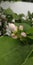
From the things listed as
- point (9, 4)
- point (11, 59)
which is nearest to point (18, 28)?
point (11, 59)

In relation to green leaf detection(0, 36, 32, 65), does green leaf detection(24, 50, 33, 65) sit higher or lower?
lower

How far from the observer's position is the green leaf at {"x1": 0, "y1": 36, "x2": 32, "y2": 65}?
0.35 m

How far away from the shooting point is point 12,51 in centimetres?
38

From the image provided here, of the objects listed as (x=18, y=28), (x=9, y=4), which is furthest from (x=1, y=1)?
(x=18, y=28)

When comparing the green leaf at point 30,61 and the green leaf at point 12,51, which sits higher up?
the green leaf at point 12,51

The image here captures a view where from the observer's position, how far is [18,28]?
46cm

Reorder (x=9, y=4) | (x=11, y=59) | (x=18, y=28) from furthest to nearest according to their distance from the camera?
(x=9, y=4) → (x=18, y=28) → (x=11, y=59)

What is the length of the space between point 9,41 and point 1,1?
9.31 ft

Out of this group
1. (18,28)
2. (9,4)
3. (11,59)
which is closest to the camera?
(11,59)

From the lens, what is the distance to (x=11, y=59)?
14.0 inches

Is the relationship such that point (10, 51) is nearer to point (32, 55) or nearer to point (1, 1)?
point (32, 55)

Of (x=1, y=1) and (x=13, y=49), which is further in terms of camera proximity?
(x=1, y=1)

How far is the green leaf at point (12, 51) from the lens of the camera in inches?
13.8

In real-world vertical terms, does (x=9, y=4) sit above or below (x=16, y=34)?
below
